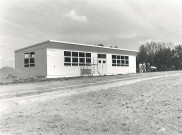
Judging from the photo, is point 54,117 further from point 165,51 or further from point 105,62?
point 165,51

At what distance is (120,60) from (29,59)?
11.7 m

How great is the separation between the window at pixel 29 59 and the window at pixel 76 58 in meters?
3.19

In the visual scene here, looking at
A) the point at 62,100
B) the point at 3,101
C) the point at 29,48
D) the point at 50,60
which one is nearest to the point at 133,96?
the point at 62,100

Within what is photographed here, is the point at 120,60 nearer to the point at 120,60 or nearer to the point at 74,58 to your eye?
the point at 120,60

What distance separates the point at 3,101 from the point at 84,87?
4.03 m

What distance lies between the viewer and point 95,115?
593 cm

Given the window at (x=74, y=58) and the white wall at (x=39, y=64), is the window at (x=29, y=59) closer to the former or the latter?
the white wall at (x=39, y=64)

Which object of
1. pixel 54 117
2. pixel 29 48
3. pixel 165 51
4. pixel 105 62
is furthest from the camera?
pixel 165 51

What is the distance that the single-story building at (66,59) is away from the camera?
17781mm

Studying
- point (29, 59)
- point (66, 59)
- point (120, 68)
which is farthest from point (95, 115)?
point (120, 68)

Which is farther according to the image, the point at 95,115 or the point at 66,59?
the point at 66,59

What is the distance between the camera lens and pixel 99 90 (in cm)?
1004

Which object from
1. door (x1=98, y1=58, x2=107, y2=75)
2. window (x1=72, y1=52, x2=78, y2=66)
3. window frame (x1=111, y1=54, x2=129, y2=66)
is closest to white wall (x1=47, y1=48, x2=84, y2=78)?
window (x1=72, y1=52, x2=78, y2=66)

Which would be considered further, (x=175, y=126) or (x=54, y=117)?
(x=54, y=117)
